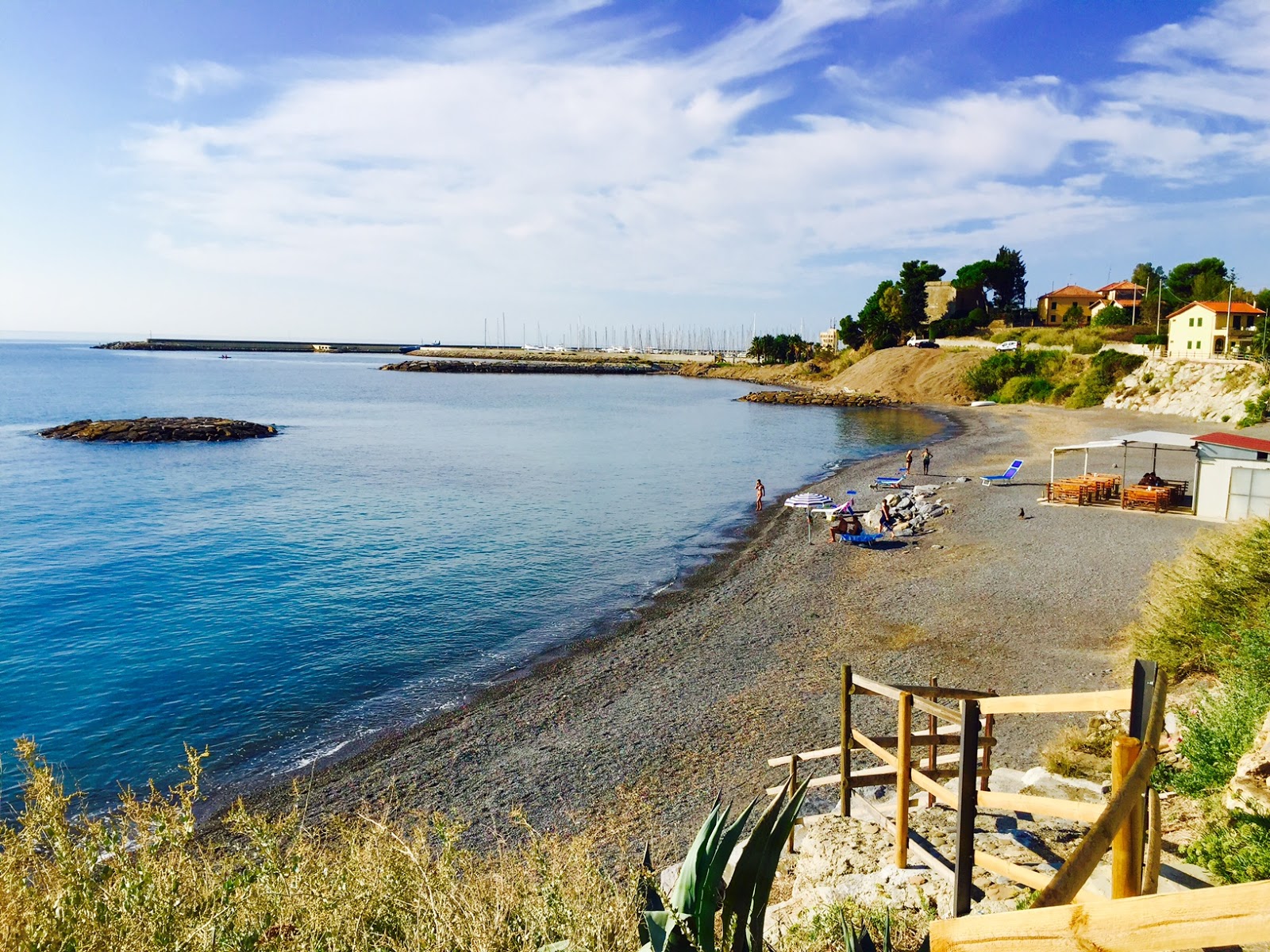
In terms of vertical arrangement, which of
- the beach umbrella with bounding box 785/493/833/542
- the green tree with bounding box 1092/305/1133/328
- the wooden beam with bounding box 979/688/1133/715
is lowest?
the beach umbrella with bounding box 785/493/833/542

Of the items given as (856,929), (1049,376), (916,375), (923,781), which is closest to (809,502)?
(923,781)

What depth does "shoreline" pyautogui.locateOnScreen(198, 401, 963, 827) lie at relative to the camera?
1241cm

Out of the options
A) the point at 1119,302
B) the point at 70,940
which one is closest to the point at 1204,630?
the point at 70,940

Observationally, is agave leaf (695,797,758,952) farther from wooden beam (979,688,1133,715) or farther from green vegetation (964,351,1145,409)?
green vegetation (964,351,1145,409)

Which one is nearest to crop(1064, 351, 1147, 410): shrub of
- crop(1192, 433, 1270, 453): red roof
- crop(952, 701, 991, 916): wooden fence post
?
crop(1192, 433, 1270, 453): red roof

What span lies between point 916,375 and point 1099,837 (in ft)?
293

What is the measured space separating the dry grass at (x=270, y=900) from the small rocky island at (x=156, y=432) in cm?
5725

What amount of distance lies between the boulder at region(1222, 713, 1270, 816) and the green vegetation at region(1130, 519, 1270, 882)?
93 millimetres

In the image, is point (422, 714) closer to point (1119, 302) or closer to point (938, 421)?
point (938, 421)

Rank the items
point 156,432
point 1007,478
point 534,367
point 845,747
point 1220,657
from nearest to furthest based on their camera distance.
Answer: point 845,747 < point 1220,657 < point 1007,478 < point 156,432 < point 534,367

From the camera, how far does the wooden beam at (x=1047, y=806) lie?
12.1 ft

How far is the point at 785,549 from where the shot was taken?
84.2 feet

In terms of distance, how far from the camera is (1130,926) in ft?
5.59

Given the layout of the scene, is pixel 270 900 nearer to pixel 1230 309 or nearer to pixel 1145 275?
pixel 1230 309
